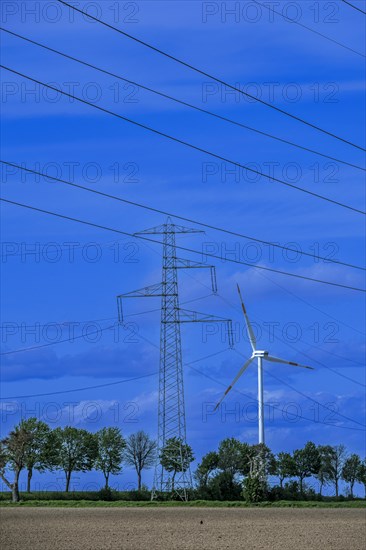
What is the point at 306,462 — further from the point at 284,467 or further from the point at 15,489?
the point at 15,489

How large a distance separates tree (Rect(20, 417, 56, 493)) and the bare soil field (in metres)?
49.5

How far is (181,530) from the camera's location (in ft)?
186

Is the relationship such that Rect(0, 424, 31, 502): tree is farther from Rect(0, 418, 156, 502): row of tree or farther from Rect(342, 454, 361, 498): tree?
Rect(342, 454, 361, 498): tree

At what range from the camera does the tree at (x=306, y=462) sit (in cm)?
14150

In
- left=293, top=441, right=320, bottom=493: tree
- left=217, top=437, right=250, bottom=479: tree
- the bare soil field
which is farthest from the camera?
left=293, top=441, right=320, bottom=493: tree

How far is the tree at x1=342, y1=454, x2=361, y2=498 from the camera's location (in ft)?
446

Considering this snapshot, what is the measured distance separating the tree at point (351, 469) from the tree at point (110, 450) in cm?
2945

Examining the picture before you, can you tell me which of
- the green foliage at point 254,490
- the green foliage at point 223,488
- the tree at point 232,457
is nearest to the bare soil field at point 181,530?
the green foliage at point 254,490

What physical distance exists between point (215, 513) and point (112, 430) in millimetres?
62946

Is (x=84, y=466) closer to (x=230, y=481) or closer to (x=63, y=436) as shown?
(x=63, y=436)

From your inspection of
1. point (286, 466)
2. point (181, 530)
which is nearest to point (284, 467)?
point (286, 466)

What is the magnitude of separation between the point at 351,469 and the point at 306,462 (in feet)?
24.9

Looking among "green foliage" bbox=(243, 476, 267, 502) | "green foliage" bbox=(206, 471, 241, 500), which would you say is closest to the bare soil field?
"green foliage" bbox=(243, 476, 267, 502)

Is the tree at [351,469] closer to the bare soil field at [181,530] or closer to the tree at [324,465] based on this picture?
the tree at [324,465]
